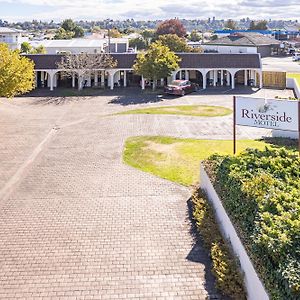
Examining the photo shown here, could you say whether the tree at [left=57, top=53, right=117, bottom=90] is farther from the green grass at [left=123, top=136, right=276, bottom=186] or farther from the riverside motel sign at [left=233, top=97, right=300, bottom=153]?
the riverside motel sign at [left=233, top=97, right=300, bottom=153]

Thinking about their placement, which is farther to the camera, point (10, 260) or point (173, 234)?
point (173, 234)

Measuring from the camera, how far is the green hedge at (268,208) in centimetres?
710

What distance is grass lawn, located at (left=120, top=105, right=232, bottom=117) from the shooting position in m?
28.4

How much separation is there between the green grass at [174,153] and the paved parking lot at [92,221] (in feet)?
2.03

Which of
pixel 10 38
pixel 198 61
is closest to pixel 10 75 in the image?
pixel 198 61

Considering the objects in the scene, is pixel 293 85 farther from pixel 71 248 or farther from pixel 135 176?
pixel 71 248

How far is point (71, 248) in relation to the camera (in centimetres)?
1124

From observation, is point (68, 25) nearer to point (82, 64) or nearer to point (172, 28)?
point (172, 28)

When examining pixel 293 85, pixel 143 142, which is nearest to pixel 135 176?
pixel 143 142

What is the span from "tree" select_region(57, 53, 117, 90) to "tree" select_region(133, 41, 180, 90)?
10.4ft

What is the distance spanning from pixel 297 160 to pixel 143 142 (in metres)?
10.7

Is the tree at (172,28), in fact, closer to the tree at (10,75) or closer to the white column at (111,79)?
the white column at (111,79)

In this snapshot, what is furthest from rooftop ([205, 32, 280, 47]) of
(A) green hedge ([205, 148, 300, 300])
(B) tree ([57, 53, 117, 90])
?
(A) green hedge ([205, 148, 300, 300])

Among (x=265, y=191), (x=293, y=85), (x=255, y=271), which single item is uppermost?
(x=293, y=85)
